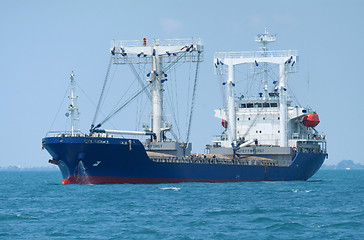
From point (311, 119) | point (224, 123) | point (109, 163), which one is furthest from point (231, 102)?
point (109, 163)

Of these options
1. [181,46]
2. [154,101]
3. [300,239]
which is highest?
[181,46]

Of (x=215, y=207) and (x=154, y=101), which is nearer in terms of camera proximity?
(x=215, y=207)

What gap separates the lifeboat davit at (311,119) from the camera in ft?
264

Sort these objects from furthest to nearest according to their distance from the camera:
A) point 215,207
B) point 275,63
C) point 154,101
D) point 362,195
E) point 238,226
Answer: point 275,63, point 154,101, point 362,195, point 215,207, point 238,226

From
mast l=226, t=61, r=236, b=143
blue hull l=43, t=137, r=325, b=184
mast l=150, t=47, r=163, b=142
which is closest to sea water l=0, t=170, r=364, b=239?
blue hull l=43, t=137, r=325, b=184

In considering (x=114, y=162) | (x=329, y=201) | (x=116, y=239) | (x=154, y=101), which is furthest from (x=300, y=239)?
(x=154, y=101)

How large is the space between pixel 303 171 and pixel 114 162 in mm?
25978

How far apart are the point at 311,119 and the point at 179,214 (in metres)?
42.7

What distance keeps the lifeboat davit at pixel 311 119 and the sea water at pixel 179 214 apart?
24.4 m

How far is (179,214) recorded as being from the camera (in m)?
40.2

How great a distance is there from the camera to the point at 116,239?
3238cm

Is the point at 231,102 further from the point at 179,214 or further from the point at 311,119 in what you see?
the point at 179,214

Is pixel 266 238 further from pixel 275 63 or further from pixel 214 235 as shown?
pixel 275 63

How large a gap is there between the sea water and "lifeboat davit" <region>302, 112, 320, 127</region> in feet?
80.0
